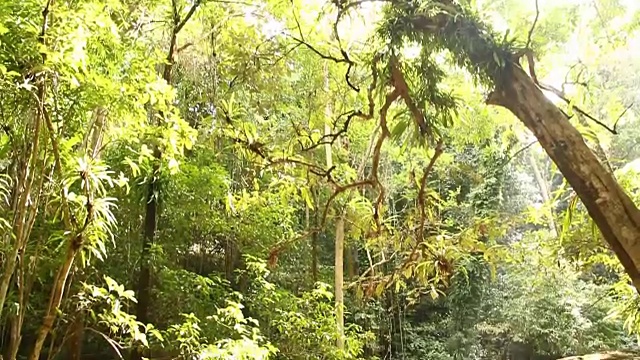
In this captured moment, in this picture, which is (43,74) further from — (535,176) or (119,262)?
(535,176)

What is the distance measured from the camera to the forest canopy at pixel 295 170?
1553 mm

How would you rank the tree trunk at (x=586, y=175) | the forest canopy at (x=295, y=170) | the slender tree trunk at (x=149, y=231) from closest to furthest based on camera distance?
the tree trunk at (x=586, y=175) < the forest canopy at (x=295, y=170) < the slender tree trunk at (x=149, y=231)

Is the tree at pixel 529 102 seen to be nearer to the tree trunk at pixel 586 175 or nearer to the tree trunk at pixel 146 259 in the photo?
the tree trunk at pixel 586 175

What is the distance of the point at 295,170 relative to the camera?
6.61 ft

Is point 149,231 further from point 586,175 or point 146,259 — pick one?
point 586,175

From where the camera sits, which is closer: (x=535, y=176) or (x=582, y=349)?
(x=582, y=349)

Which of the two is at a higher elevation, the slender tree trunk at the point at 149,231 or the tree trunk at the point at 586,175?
the slender tree trunk at the point at 149,231

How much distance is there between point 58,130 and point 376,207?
1382 mm

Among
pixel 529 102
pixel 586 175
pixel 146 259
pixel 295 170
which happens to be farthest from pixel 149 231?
pixel 586 175

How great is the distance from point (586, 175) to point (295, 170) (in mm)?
1063

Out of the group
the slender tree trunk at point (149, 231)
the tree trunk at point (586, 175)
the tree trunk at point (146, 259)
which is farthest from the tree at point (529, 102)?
the tree trunk at point (146, 259)

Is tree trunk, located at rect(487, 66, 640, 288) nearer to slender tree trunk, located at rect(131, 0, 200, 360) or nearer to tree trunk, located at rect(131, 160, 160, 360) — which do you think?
slender tree trunk, located at rect(131, 0, 200, 360)

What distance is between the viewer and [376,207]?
186cm

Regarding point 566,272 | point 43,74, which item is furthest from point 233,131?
point 566,272
